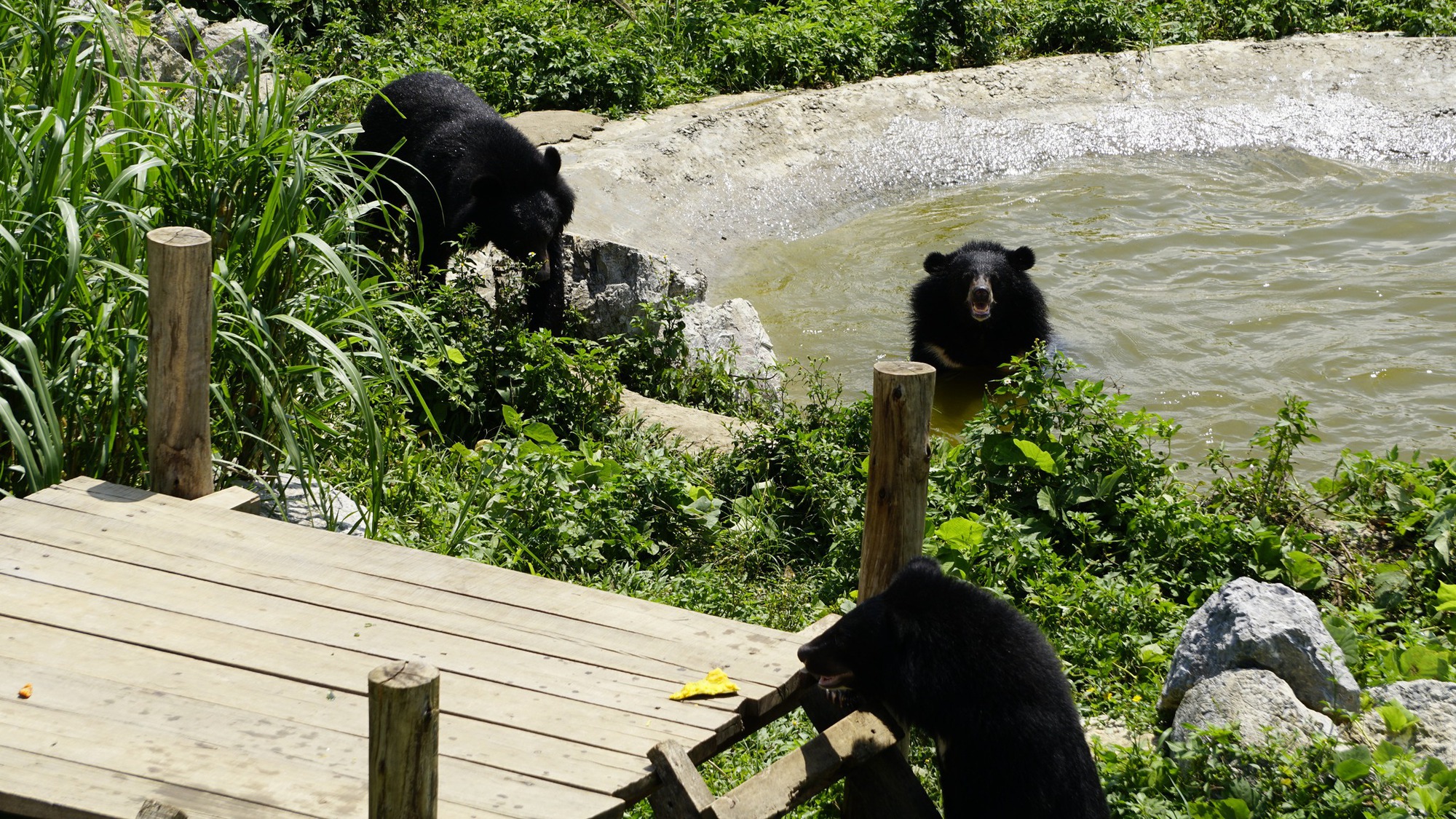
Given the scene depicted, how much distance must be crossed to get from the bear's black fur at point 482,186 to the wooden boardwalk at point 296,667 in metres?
3.03

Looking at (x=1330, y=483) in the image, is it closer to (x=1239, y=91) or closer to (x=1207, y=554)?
(x=1207, y=554)

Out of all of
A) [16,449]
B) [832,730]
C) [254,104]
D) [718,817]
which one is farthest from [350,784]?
[254,104]

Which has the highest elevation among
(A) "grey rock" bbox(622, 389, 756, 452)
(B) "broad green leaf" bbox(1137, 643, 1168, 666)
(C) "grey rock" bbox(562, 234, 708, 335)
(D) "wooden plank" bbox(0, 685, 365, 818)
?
(C) "grey rock" bbox(562, 234, 708, 335)

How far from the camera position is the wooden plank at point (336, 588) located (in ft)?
9.25

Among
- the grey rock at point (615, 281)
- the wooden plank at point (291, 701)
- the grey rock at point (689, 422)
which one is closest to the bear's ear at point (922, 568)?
the wooden plank at point (291, 701)

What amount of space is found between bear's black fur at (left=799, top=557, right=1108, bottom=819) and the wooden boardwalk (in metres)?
0.21

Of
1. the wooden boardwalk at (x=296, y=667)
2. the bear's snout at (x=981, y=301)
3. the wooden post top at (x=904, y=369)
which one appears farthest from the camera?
the bear's snout at (x=981, y=301)

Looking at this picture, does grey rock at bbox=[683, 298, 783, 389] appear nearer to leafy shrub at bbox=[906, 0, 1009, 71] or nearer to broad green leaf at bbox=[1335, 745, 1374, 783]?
broad green leaf at bbox=[1335, 745, 1374, 783]

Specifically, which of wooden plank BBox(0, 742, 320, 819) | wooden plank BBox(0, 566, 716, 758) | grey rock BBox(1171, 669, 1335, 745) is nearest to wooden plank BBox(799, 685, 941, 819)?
wooden plank BBox(0, 566, 716, 758)

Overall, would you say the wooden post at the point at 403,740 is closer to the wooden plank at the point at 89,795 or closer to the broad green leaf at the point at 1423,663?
the wooden plank at the point at 89,795

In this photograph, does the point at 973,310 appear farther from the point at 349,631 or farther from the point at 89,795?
the point at 89,795

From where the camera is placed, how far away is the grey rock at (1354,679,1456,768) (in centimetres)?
306

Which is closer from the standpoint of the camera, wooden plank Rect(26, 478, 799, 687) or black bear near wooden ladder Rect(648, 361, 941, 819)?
black bear near wooden ladder Rect(648, 361, 941, 819)

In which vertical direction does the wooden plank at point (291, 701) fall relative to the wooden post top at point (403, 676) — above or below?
below
